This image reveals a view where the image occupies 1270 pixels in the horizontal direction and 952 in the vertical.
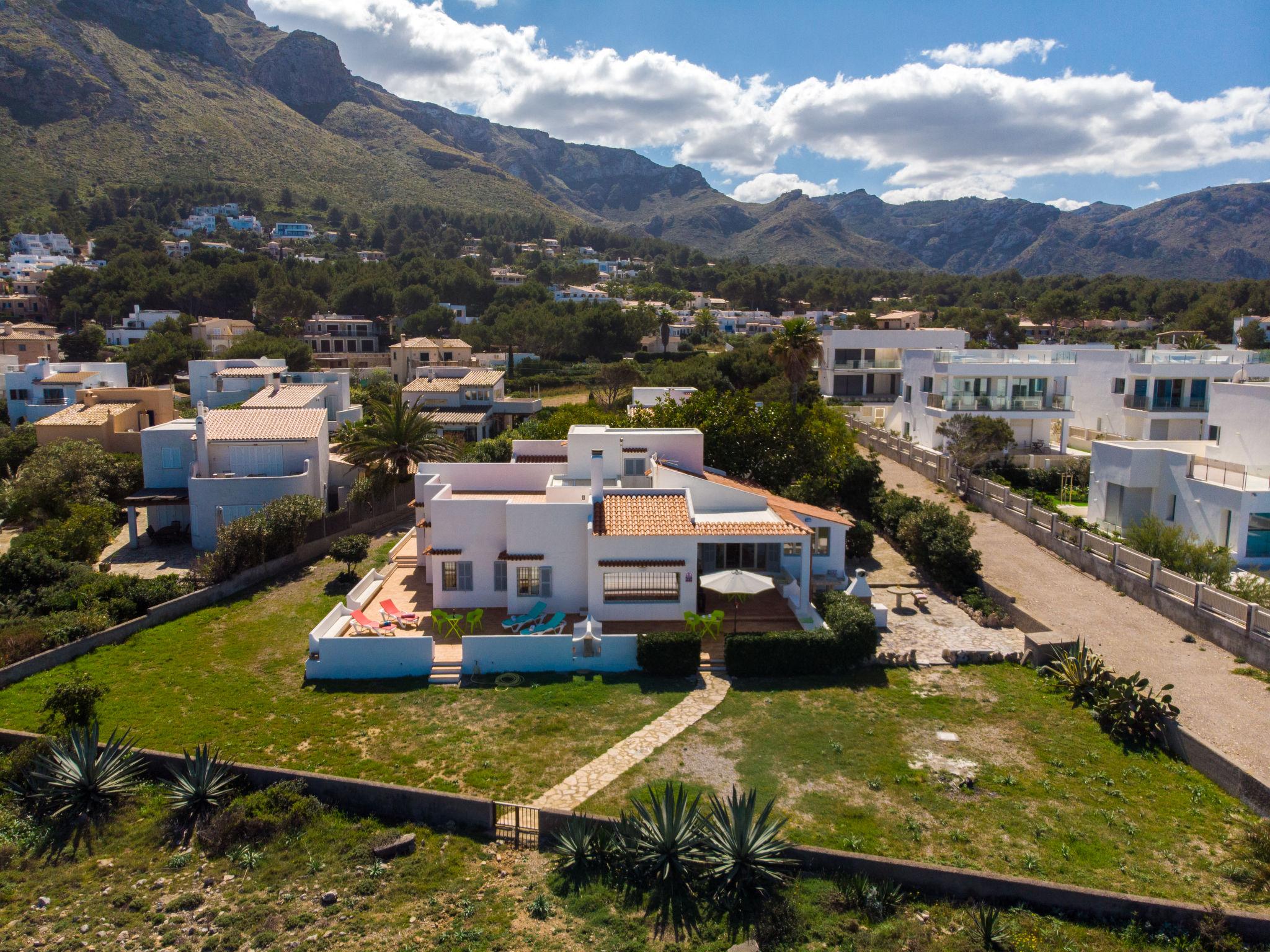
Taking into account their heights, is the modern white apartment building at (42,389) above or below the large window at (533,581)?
above

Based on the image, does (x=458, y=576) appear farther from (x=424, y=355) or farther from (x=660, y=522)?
(x=424, y=355)

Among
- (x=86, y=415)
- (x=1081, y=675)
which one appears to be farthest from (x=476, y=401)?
(x=1081, y=675)

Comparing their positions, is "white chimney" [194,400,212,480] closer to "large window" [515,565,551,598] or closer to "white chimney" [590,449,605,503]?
"large window" [515,565,551,598]

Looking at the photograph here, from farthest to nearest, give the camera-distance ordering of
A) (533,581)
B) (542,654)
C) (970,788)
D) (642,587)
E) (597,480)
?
(597,480)
(533,581)
(642,587)
(542,654)
(970,788)

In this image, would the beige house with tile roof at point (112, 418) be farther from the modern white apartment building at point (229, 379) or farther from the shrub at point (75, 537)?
the shrub at point (75, 537)

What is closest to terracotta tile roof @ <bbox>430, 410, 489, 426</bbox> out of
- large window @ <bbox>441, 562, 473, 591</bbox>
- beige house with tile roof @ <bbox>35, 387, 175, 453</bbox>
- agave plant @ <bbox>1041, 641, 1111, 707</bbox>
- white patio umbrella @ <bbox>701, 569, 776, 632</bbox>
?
beige house with tile roof @ <bbox>35, 387, 175, 453</bbox>

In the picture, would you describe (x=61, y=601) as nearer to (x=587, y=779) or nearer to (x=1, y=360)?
(x=587, y=779)

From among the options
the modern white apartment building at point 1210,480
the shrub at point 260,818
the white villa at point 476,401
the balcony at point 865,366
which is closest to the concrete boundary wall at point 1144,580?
the modern white apartment building at point 1210,480
